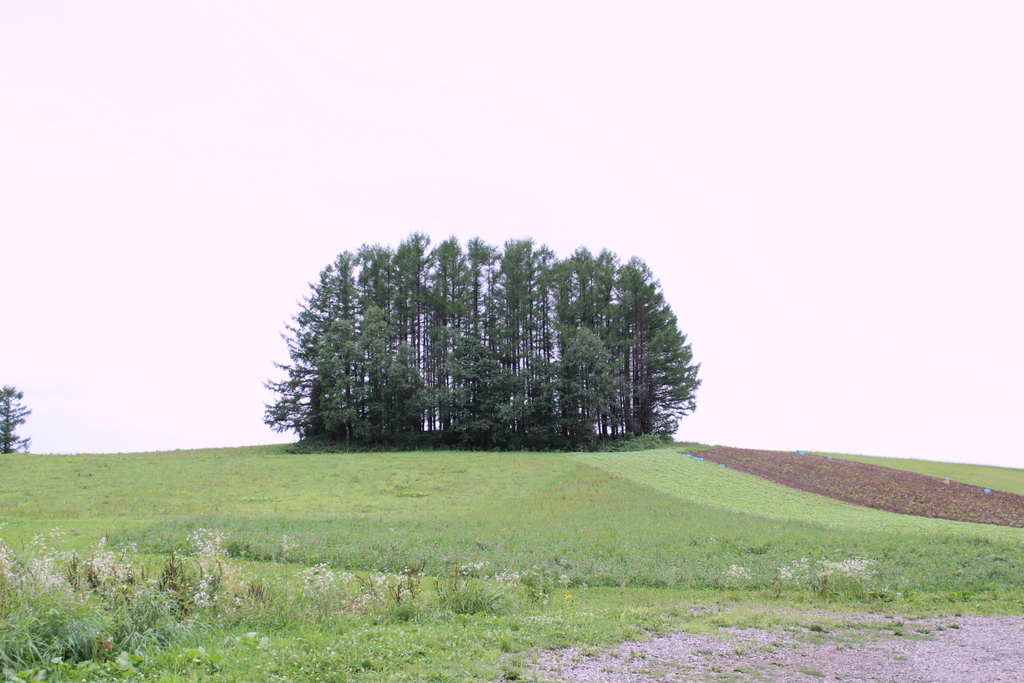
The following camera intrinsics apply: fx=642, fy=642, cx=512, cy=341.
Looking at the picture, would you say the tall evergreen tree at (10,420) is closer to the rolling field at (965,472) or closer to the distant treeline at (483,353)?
the distant treeline at (483,353)

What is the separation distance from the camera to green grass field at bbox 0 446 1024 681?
283 inches

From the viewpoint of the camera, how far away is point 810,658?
Answer: 734 cm

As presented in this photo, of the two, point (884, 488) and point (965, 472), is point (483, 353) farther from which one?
point (965, 472)

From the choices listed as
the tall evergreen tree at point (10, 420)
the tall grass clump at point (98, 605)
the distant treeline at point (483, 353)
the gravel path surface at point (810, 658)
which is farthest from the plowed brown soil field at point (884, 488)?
the tall evergreen tree at point (10, 420)

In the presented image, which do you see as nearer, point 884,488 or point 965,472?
point 884,488

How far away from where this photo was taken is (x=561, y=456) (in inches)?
1512

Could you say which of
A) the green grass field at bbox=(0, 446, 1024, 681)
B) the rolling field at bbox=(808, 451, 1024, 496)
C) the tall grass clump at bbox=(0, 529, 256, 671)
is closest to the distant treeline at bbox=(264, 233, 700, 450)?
the green grass field at bbox=(0, 446, 1024, 681)

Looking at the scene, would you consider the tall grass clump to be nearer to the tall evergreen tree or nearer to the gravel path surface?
the gravel path surface

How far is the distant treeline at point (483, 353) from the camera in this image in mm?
45531

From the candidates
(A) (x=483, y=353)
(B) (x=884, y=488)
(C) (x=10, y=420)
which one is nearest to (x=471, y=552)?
(B) (x=884, y=488)

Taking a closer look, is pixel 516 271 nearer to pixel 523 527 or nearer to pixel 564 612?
pixel 523 527

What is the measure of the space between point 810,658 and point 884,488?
25.5 m

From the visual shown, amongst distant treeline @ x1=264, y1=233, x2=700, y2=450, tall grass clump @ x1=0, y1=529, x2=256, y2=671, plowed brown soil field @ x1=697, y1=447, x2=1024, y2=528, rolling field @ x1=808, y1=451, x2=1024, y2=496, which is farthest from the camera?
distant treeline @ x1=264, y1=233, x2=700, y2=450

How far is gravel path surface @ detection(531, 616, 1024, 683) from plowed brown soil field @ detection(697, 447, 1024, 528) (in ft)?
61.0
